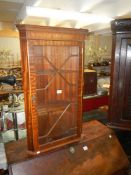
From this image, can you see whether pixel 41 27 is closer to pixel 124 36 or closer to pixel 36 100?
pixel 36 100

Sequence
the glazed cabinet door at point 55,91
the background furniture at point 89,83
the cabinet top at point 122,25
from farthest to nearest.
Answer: the background furniture at point 89,83 → the cabinet top at point 122,25 → the glazed cabinet door at point 55,91

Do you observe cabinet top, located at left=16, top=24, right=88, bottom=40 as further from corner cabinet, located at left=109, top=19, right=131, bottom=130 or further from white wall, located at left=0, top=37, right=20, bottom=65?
white wall, located at left=0, top=37, right=20, bottom=65

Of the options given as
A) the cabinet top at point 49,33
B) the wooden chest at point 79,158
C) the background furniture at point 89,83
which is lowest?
the wooden chest at point 79,158

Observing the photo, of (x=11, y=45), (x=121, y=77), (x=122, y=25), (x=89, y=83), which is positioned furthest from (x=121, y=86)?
(x=11, y=45)

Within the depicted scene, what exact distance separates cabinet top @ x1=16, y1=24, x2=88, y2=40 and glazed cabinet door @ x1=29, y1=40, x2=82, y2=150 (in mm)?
49

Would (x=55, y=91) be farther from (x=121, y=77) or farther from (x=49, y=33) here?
(x=121, y=77)

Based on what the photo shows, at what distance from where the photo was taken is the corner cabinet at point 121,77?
7.11 ft

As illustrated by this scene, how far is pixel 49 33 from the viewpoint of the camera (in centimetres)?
155

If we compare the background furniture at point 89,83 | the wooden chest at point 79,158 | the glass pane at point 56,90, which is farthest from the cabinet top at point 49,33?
the background furniture at point 89,83

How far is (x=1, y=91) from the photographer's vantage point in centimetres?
383

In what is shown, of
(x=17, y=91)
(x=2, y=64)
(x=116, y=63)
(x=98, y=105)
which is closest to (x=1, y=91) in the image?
(x=17, y=91)

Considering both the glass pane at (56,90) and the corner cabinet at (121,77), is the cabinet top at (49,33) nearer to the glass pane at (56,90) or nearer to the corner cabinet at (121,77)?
the glass pane at (56,90)

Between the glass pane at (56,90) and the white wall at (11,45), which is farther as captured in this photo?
the white wall at (11,45)

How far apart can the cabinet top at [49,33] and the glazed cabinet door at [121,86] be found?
2.36ft
